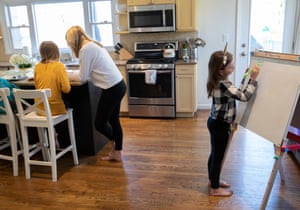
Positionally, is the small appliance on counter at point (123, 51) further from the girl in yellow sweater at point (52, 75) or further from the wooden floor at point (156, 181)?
the girl in yellow sweater at point (52, 75)

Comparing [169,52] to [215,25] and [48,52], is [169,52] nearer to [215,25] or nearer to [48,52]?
[215,25]

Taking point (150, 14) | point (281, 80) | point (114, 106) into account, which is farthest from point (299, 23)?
point (114, 106)

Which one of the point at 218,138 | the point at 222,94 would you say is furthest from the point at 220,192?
the point at 222,94

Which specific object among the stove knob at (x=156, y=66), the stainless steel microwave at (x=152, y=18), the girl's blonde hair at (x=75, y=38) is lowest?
the stove knob at (x=156, y=66)

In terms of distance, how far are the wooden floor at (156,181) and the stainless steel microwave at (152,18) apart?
1826 mm

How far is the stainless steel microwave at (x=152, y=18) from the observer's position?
431 cm

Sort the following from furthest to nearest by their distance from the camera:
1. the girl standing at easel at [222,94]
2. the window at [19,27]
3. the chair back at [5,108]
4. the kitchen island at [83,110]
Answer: the window at [19,27]
the kitchen island at [83,110]
the chair back at [5,108]
the girl standing at easel at [222,94]

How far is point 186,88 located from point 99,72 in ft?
6.11

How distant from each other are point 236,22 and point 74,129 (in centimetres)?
296

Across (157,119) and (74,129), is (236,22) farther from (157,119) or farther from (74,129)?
(74,129)

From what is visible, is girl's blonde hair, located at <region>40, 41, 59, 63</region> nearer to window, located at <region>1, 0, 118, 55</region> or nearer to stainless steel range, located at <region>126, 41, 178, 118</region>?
stainless steel range, located at <region>126, 41, 178, 118</region>

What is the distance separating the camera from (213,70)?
213 cm

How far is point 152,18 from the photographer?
4.39 meters

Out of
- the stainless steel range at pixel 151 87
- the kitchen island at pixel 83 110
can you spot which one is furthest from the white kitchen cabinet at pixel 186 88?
the kitchen island at pixel 83 110
